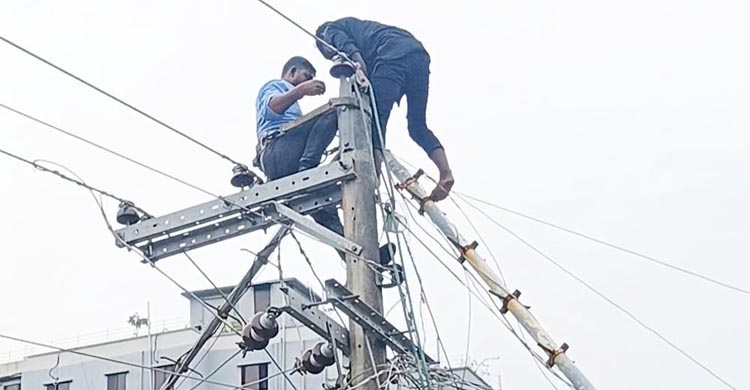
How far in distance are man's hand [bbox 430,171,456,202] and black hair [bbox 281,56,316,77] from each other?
1279 mm

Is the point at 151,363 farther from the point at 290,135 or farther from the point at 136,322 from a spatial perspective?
the point at 290,135

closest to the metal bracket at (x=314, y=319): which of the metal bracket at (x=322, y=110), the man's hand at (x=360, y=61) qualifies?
the metal bracket at (x=322, y=110)

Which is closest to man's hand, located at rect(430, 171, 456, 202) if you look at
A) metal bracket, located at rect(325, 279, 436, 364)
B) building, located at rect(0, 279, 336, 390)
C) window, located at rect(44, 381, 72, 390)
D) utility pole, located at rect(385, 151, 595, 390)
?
utility pole, located at rect(385, 151, 595, 390)

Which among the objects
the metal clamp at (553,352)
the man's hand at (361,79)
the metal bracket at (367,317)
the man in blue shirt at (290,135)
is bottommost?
the metal bracket at (367,317)

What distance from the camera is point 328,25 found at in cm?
746

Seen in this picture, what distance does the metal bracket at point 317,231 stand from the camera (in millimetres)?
6383

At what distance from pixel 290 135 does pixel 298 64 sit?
0.58m

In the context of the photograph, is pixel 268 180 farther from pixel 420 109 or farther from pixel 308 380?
pixel 308 380

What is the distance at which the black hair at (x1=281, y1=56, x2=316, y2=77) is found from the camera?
7363 mm

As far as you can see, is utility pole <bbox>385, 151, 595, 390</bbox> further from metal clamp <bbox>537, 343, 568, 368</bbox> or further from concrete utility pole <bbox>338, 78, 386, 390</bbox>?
concrete utility pole <bbox>338, 78, 386, 390</bbox>

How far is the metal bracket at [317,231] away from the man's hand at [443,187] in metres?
1.61

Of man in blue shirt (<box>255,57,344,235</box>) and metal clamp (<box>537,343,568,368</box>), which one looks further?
metal clamp (<box>537,343,568,368</box>)

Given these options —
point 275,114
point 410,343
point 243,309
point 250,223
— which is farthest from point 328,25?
point 243,309

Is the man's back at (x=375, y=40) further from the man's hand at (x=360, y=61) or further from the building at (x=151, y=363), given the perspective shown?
the building at (x=151, y=363)
